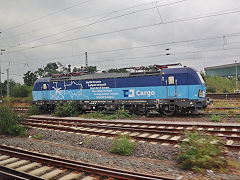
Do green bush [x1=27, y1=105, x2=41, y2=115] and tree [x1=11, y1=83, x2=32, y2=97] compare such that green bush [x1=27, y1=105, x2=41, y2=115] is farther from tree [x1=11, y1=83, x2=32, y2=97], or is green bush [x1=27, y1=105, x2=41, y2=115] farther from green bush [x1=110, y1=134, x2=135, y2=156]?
tree [x1=11, y1=83, x2=32, y2=97]

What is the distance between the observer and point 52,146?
28.0 ft

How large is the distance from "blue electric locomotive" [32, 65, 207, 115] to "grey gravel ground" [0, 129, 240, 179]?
20.9ft

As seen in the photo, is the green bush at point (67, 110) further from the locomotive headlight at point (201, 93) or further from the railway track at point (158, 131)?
the locomotive headlight at point (201, 93)

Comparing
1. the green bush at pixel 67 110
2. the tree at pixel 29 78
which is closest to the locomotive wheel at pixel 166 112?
the green bush at pixel 67 110

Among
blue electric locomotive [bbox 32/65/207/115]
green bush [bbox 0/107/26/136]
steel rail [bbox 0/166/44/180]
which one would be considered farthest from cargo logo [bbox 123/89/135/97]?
steel rail [bbox 0/166/44/180]

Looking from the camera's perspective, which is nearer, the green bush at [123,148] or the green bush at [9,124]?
the green bush at [123,148]

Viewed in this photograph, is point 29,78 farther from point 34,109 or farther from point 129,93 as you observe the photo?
point 129,93

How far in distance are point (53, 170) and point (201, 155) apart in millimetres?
4206

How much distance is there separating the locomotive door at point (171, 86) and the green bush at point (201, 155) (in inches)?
303

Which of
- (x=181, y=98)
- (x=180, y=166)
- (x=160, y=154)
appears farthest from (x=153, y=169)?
(x=181, y=98)

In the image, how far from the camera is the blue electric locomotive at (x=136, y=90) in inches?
545

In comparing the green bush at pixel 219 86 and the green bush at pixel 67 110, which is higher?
the green bush at pixel 219 86

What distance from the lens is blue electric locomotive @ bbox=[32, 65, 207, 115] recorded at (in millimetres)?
13841

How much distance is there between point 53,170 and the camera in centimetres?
580
